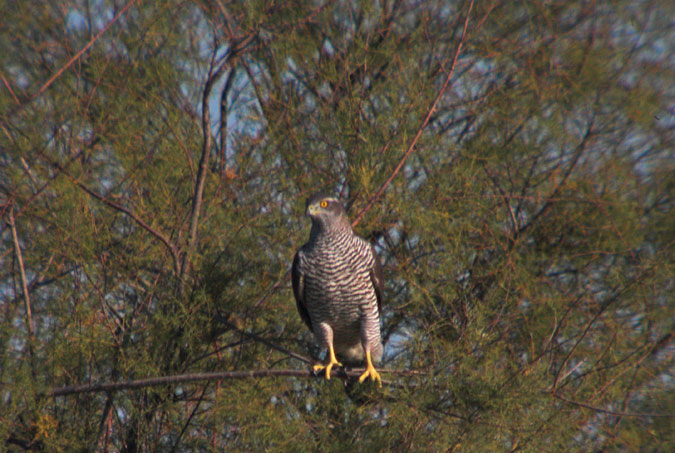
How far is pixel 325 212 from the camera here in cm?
491

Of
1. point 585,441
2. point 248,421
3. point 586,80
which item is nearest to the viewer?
point 248,421

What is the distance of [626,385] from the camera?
17.9 feet

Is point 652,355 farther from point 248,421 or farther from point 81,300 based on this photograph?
point 81,300

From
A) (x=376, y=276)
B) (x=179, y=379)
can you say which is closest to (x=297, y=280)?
(x=376, y=276)

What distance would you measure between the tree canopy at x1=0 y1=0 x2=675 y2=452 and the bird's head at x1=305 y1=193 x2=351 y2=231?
266 millimetres

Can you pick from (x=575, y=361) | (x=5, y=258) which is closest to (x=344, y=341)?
(x=575, y=361)

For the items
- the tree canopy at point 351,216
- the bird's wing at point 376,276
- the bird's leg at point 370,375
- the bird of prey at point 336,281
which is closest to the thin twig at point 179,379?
the tree canopy at point 351,216

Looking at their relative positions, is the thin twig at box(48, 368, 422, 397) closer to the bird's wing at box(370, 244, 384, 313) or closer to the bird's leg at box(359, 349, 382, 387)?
the bird's leg at box(359, 349, 382, 387)

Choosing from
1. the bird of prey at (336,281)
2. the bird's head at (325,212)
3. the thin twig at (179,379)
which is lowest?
the thin twig at (179,379)

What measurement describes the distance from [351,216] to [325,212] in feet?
1.22

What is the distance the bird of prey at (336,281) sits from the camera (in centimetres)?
496

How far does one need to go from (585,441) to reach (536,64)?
10.3ft

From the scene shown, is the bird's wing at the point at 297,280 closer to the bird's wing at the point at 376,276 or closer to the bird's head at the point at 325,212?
the bird's head at the point at 325,212

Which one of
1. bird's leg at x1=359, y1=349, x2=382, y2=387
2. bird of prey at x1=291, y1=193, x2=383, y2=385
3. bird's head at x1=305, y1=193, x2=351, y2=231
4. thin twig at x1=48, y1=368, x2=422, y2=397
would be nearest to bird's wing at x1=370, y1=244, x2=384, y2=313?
bird of prey at x1=291, y1=193, x2=383, y2=385
